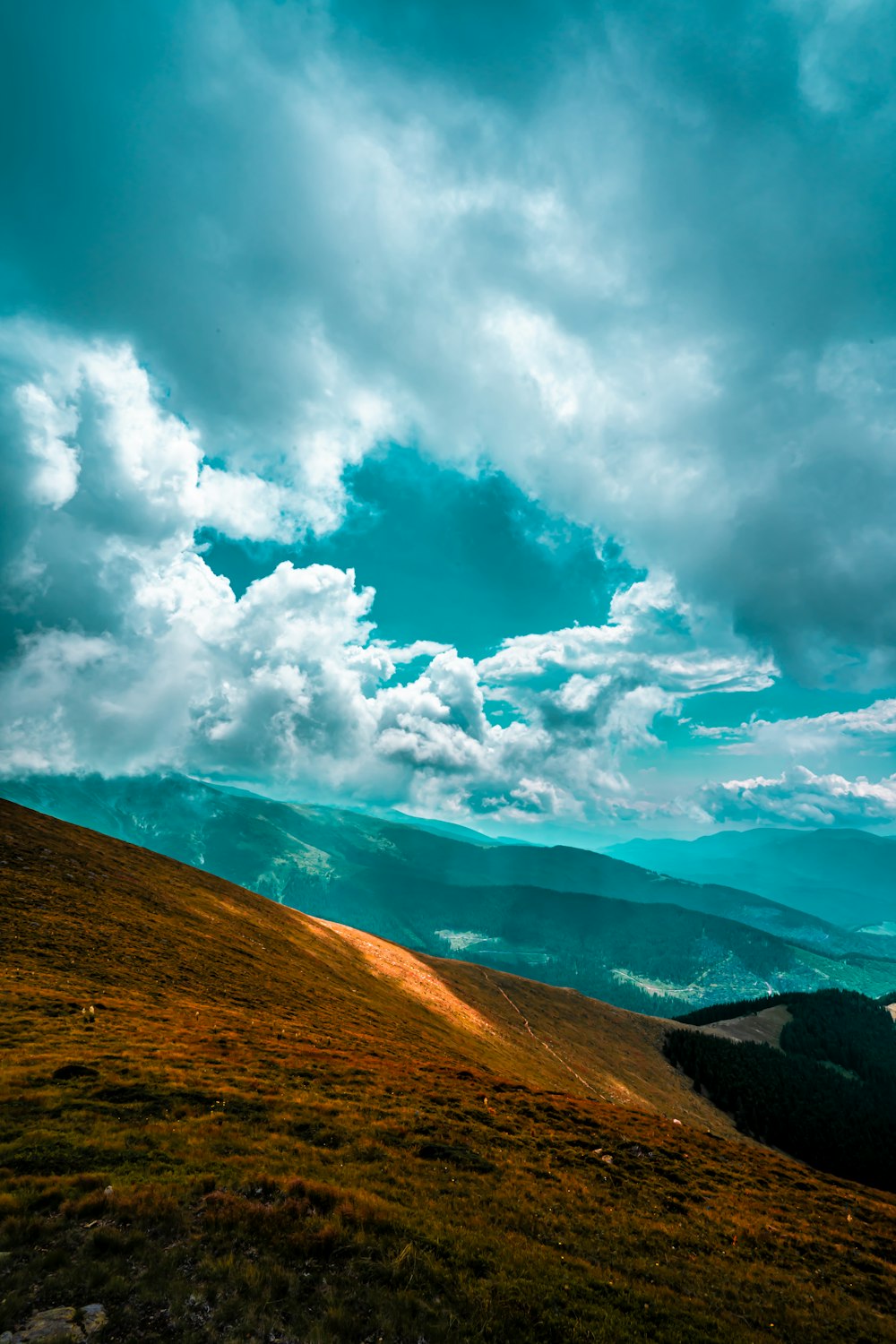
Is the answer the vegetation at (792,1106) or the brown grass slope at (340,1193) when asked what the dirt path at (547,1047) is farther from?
the vegetation at (792,1106)

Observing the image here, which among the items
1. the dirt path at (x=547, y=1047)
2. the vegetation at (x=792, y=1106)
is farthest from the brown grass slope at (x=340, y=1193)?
the vegetation at (x=792, y=1106)

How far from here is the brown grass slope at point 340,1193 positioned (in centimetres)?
1148

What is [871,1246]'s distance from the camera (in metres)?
23.0

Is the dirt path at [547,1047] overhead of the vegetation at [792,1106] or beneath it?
overhead

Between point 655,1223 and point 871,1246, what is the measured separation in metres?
11.8

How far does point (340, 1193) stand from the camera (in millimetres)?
15844

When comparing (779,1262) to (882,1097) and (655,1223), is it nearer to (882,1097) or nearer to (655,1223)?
(655,1223)

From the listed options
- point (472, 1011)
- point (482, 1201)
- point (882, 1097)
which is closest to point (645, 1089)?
point (472, 1011)

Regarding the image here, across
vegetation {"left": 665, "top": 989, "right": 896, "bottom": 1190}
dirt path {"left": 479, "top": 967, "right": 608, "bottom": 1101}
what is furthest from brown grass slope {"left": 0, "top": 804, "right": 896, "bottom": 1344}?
vegetation {"left": 665, "top": 989, "right": 896, "bottom": 1190}

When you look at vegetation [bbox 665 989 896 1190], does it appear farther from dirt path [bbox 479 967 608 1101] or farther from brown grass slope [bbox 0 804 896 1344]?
brown grass slope [bbox 0 804 896 1344]

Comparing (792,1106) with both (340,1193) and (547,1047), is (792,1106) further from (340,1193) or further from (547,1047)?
(340,1193)

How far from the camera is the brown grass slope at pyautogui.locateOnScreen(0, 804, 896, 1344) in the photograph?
11.5 metres

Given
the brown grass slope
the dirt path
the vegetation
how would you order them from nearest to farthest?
the brown grass slope < the dirt path < the vegetation

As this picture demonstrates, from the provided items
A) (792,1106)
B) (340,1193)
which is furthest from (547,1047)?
(792,1106)
